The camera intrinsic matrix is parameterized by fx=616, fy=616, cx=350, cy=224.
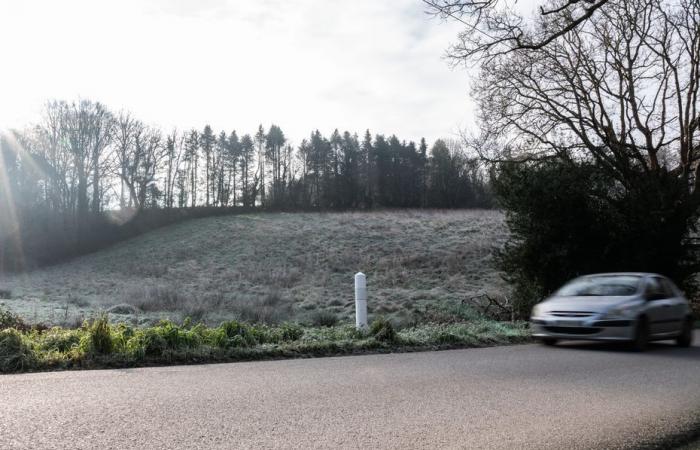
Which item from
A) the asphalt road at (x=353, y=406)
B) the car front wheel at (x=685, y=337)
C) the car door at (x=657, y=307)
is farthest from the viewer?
the car front wheel at (x=685, y=337)

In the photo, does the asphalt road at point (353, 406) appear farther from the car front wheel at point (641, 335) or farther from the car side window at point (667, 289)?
the car side window at point (667, 289)

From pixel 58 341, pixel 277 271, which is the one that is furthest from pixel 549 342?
pixel 277 271

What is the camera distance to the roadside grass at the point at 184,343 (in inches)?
322

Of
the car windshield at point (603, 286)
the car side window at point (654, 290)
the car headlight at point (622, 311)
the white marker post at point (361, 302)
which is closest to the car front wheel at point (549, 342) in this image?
the car headlight at point (622, 311)

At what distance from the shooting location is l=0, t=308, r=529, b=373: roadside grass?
818cm

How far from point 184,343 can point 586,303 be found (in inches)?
298

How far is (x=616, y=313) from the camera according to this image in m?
11.5

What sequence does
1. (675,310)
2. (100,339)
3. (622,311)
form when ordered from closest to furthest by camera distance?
(100,339) < (622,311) < (675,310)

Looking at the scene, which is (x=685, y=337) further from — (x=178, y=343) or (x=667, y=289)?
(x=178, y=343)

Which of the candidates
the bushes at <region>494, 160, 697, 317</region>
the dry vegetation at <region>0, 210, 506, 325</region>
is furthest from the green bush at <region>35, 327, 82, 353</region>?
the bushes at <region>494, 160, 697, 317</region>

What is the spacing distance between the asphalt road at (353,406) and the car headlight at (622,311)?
242cm

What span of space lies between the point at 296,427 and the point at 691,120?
23.1 meters

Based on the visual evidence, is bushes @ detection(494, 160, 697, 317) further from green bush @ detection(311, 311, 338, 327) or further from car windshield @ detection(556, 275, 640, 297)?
car windshield @ detection(556, 275, 640, 297)

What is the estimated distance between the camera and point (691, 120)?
23172 mm
